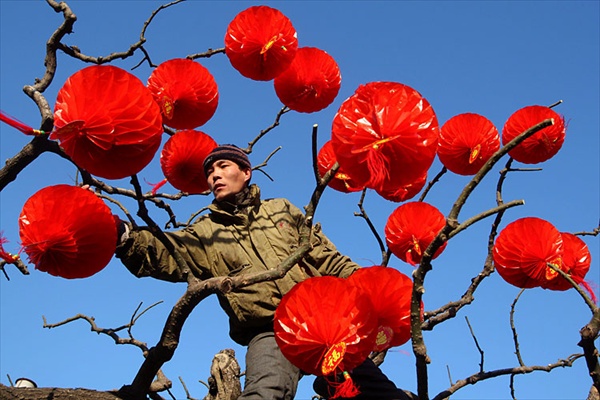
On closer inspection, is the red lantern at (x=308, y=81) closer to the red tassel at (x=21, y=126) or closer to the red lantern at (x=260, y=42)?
the red lantern at (x=260, y=42)

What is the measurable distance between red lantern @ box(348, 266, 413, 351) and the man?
0.38 metres

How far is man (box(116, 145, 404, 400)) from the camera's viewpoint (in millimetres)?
2342

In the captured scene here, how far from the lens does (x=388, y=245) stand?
3367mm

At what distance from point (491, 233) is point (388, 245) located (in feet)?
1.78

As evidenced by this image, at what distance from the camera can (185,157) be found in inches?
132

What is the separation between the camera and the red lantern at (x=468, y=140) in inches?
133

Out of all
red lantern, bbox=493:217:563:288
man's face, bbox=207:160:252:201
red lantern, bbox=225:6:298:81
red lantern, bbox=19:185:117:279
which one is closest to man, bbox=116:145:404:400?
man's face, bbox=207:160:252:201

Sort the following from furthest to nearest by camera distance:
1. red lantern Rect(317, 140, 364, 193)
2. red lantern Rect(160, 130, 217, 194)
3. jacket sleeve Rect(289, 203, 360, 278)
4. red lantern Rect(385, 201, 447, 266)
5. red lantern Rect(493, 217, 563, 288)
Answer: red lantern Rect(317, 140, 364, 193)
red lantern Rect(160, 130, 217, 194)
red lantern Rect(385, 201, 447, 266)
red lantern Rect(493, 217, 563, 288)
jacket sleeve Rect(289, 203, 360, 278)

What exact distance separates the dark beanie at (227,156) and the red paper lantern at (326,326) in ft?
3.89

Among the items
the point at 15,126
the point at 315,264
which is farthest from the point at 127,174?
the point at 315,264

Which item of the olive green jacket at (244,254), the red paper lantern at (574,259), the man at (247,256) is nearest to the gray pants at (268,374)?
the man at (247,256)

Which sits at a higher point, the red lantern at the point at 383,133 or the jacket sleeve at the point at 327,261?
the jacket sleeve at the point at 327,261

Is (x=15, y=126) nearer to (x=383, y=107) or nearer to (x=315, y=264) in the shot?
(x=383, y=107)

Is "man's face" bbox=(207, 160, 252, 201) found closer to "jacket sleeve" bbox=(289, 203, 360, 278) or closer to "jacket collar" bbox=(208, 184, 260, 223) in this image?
"jacket collar" bbox=(208, 184, 260, 223)
